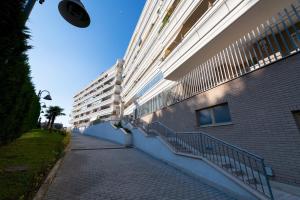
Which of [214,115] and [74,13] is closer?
[74,13]

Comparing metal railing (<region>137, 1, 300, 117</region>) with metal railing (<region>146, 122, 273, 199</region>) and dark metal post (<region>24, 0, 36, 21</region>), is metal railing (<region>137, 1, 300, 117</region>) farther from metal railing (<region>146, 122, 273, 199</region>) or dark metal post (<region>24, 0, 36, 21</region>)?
dark metal post (<region>24, 0, 36, 21</region>)

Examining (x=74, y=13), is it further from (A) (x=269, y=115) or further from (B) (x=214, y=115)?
(B) (x=214, y=115)

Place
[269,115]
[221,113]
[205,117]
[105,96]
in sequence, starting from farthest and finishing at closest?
[105,96], [205,117], [221,113], [269,115]

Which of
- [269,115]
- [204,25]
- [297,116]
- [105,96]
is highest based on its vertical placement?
[105,96]

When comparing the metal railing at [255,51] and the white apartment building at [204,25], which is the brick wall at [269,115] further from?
the white apartment building at [204,25]

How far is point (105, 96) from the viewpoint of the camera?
51031 mm

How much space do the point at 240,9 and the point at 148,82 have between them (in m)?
16.4

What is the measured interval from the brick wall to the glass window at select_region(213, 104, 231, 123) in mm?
342

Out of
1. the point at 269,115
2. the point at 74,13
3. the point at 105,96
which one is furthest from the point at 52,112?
the point at 269,115

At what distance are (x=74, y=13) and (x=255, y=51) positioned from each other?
6870 millimetres

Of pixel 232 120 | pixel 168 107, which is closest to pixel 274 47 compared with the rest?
pixel 232 120

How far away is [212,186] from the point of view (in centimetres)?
543

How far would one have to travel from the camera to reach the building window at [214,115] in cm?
726

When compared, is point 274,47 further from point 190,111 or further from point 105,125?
point 105,125
